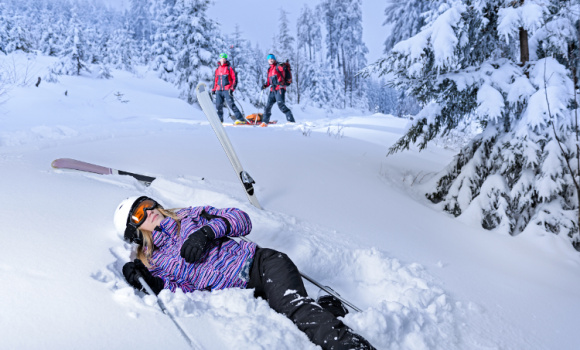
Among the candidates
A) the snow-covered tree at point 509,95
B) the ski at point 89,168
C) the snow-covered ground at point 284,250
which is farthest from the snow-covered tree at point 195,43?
the snow-covered tree at point 509,95

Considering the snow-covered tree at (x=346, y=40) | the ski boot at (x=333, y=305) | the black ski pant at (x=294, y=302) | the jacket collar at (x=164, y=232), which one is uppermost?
the snow-covered tree at (x=346, y=40)

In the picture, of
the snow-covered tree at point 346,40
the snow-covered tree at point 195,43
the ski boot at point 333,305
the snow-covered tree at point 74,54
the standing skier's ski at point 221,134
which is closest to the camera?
the ski boot at point 333,305

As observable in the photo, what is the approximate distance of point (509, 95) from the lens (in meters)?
4.25

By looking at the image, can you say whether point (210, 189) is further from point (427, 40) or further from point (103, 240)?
point (427, 40)

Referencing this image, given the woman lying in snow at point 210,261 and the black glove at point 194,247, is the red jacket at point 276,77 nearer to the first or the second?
the woman lying in snow at point 210,261

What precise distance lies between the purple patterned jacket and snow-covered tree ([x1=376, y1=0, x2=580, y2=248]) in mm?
3101

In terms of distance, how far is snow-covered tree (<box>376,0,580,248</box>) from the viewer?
13.5 feet

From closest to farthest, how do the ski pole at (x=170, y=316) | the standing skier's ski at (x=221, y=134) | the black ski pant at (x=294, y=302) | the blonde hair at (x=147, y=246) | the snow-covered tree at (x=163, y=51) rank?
the ski pole at (x=170, y=316)
the black ski pant at (x=294, y=302)
the blonde hair at (x=147, y=246)
the standing skier's ski at (x=221, y=134)
the snow-covered tree at (x=163, y=51)

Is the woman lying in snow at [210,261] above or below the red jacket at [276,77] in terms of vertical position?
below

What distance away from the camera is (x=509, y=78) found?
4449mm

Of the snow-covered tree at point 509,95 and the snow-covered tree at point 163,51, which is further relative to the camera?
the snow-covered tree at point 163,51

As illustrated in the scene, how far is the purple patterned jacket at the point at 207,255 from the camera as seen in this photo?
8.33 ft

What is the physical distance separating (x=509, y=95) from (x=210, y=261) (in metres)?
3.92

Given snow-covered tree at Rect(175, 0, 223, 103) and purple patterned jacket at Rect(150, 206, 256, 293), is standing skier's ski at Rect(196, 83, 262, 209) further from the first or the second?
snow-covered tree at Rect(175, 0, 223, 103)
